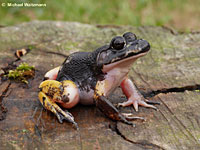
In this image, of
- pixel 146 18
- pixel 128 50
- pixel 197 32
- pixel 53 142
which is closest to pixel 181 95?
pixel 128 50

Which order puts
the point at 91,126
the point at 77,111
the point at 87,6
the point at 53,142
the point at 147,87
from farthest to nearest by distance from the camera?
the point at 87,6
the point at 147,87
the point at 77,111
the point at 91,126
the point at 53,142

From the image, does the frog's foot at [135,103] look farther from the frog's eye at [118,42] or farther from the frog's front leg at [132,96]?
the frog's eye at [118,42]

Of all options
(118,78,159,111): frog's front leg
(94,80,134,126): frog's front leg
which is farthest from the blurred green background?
(94,80,134,126): frog's front leg

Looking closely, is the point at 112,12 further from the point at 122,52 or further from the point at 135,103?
the point at 122,52

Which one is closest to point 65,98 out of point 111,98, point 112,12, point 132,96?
point 111,98

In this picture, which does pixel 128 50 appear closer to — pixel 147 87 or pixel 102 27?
pixel 147 87

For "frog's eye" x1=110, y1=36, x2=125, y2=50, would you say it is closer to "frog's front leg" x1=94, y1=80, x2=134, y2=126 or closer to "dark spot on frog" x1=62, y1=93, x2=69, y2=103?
"frog's front leg" x1=94, y1=80, x2=134, y2=126

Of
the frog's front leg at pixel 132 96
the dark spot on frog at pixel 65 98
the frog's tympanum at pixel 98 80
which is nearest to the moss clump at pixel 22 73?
the frog's tympanum at pixel 98 80
